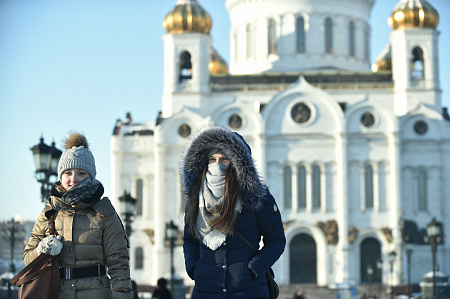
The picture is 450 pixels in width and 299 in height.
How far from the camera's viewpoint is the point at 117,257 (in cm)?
741

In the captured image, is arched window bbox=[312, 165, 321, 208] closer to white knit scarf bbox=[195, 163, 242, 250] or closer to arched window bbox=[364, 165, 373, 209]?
arched window bbox=[364, 165, 373, 209]

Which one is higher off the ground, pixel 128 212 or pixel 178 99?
pixel 178 99

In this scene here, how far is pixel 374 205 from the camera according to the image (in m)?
47.6

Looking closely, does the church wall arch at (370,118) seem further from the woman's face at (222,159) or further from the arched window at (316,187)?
the woman's face at (222,159)

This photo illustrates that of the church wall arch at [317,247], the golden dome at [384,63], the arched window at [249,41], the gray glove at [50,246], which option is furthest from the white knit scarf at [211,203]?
the arched window at [249,41]

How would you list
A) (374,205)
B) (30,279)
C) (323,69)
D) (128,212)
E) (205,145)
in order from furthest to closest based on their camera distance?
(323,69), (374,205), (128,212), (205,145), (30,279)

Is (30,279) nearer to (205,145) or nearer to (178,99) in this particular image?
(205,145)

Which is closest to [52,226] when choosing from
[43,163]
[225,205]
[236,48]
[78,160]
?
[78,160]

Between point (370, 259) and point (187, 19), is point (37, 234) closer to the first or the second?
point (370, 259)

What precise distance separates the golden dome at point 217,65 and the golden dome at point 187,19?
15.4 ft

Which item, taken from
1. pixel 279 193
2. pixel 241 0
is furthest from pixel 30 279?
pixel 241 0

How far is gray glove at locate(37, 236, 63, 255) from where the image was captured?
23.9ft

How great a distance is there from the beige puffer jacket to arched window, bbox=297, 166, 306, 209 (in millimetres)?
40589

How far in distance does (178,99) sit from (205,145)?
41.6 m
